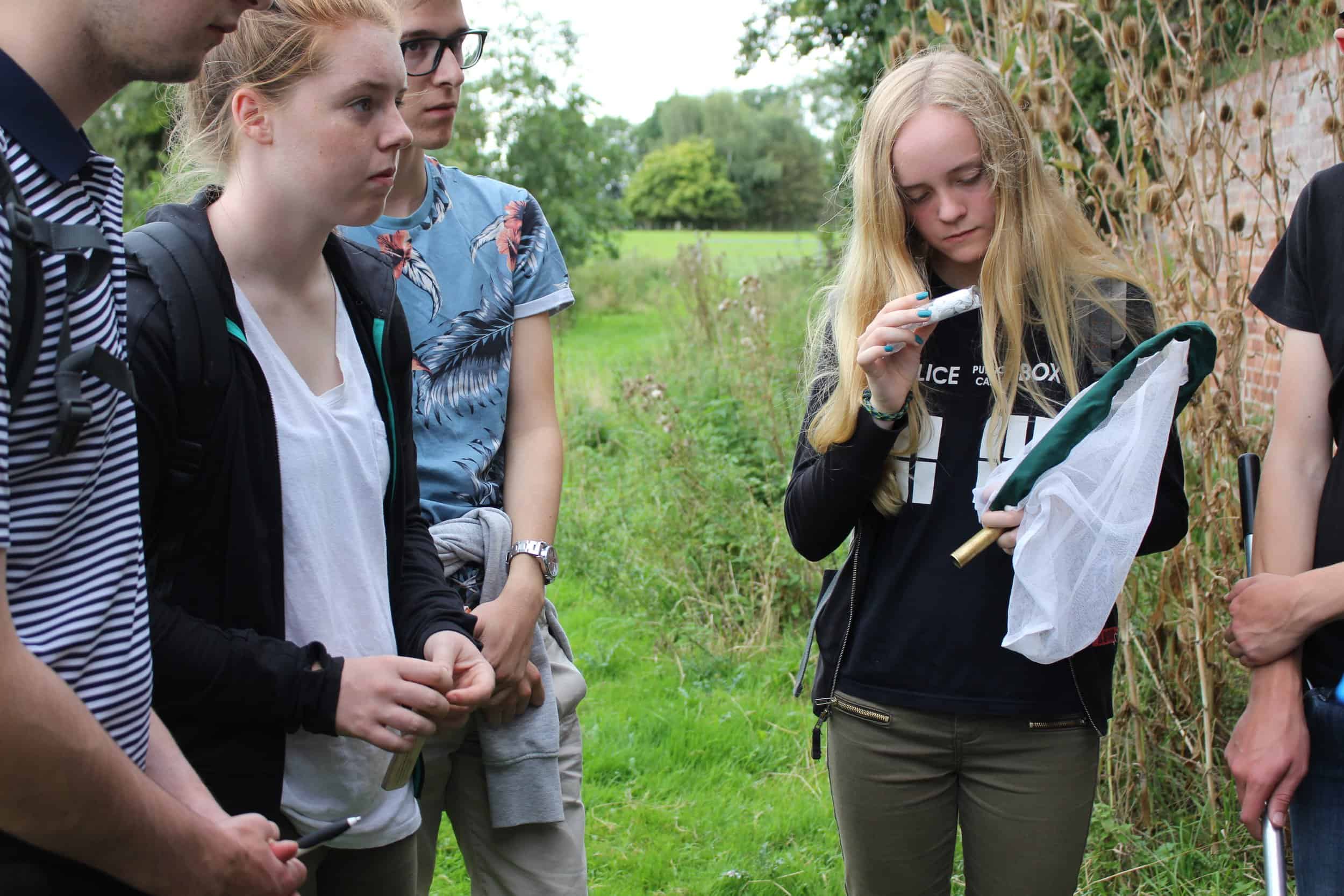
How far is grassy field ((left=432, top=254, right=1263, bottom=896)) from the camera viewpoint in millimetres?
2924

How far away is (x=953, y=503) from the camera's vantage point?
6.60ft

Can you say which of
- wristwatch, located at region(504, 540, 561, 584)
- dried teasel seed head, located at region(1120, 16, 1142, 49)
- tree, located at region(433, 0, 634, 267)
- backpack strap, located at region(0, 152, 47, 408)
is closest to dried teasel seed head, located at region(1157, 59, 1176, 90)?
dried teasel seed head, located at region(1120, 16, 1142, 49)

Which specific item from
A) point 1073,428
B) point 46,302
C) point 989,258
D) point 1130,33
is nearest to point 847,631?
point 1073,428

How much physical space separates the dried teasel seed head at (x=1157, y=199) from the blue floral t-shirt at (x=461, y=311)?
4.88 ft

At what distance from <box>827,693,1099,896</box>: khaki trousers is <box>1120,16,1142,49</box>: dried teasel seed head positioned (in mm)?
1722

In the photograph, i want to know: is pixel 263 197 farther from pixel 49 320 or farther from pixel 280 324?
pixel 49 320

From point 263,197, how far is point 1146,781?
2584 mm

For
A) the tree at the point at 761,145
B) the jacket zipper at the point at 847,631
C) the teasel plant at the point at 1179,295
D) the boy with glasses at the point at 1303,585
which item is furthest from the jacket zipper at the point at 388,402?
the tree at the point at 761,145

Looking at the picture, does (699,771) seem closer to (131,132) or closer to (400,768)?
(400,768)

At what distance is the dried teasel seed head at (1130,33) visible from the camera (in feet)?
9.03

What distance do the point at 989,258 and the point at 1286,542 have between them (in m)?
0.70

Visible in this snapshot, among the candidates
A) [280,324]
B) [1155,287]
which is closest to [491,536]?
[280,324]

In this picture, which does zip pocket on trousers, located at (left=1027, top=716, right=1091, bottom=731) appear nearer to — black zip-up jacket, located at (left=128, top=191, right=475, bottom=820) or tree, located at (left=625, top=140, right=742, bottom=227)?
black zip-up jacket, located at (left=128, top=191, right=475, bottom=820)

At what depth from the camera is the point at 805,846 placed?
3.35m
